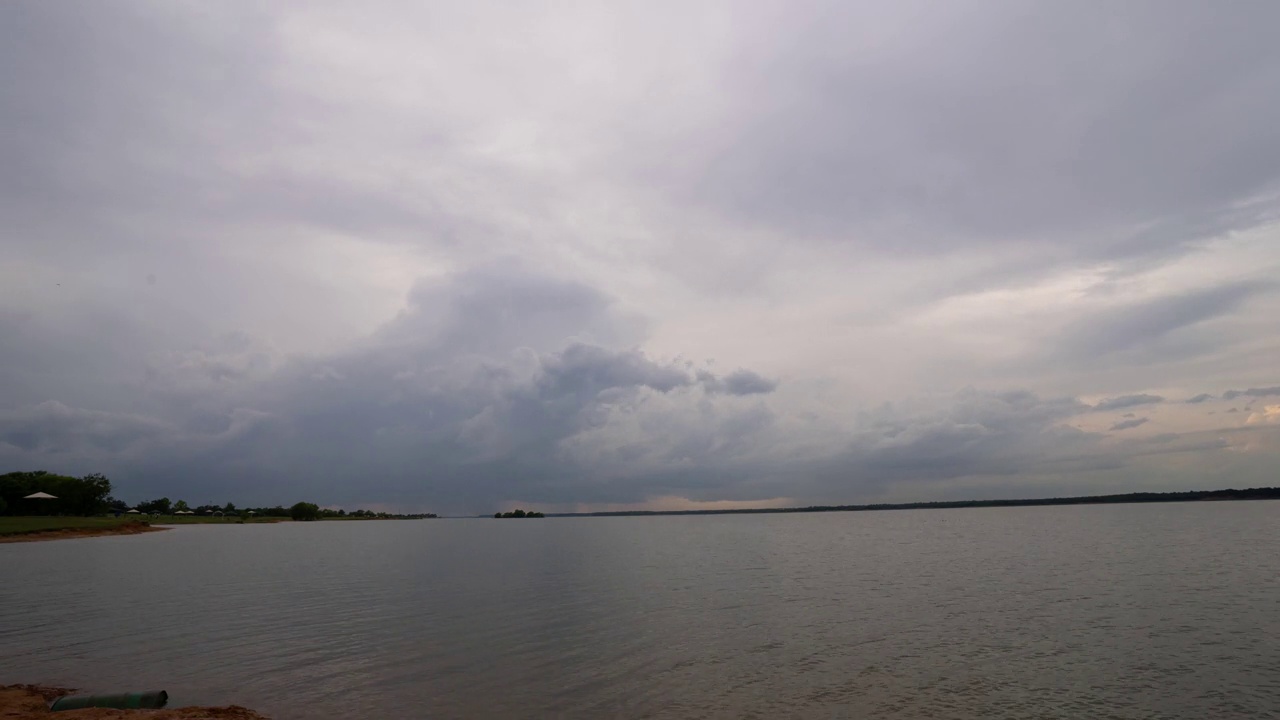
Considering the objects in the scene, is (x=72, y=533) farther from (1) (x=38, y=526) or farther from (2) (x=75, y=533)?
(1) (x=38, y=526)

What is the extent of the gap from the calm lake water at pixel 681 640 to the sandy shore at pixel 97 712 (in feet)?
5.67

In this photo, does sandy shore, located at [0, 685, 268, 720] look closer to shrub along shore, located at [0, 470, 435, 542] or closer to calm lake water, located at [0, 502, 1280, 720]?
calm lake water, located at [0, 502, 1280, 720]

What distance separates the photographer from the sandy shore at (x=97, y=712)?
2075 centimetres

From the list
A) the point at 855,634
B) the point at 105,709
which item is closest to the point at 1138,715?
the point at 855,634

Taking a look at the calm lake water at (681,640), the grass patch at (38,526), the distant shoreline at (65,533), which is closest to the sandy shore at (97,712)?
the calm lake water at (681,640)

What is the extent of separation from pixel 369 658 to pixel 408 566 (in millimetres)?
50742

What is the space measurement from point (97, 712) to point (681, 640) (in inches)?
896

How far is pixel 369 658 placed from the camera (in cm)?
3105

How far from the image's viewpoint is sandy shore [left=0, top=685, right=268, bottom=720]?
20750 mm

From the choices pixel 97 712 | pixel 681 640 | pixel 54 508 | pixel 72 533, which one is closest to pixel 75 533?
pixel 72 533

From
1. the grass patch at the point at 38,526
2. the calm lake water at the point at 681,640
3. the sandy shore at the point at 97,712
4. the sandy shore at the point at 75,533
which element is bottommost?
the calm lake water at the point at 681,640

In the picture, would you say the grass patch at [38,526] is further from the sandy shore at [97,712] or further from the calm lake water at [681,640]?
the sandy shore at [97,712]

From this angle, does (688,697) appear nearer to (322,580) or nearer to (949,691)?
(949,691)

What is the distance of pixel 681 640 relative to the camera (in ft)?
113
